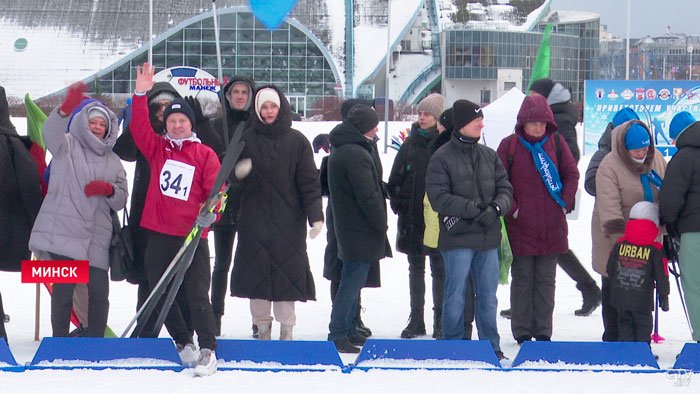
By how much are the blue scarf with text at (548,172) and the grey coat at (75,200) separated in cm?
249

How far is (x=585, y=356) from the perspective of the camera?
5508mm

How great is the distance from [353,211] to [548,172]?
122 centimetres

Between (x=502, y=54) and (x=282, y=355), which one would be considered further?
(x=502, y=54)

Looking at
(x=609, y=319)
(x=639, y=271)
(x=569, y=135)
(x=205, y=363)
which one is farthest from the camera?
(x=569, y=135)

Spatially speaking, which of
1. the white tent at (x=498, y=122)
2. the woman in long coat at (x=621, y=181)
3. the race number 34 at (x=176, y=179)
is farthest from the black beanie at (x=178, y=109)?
the white tent at (x=498, y=122)

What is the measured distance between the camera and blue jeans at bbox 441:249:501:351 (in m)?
5.71

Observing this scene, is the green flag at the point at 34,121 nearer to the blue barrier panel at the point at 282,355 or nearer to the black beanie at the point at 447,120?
the blue barrier panel at the point at 282,355

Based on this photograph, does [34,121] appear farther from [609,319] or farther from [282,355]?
[609,319]

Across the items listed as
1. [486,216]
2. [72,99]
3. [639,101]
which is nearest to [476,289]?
[486,216]

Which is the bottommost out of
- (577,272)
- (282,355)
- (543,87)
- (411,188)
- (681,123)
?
(282,355)

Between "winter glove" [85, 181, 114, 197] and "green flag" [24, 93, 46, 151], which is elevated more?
"green flag" [24, 93, 46, 151]
